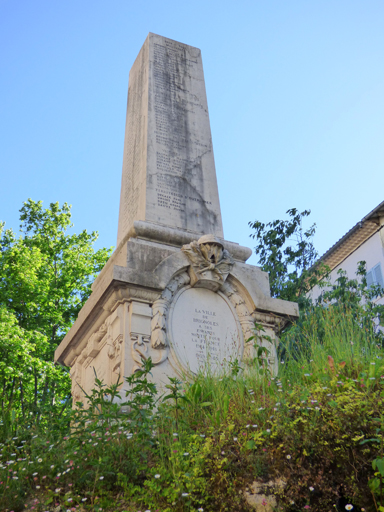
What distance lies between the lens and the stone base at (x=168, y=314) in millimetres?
7059

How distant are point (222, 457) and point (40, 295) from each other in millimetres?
13576

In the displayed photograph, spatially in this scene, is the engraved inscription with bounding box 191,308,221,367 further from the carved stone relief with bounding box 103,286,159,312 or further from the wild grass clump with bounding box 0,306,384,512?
the wild grass clump with bounding box 0,306,384,512

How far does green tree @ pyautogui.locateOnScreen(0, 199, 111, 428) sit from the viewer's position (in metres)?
15.1

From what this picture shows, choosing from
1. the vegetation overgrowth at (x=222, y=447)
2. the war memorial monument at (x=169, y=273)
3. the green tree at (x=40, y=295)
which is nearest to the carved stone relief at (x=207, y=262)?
the war memorial monument at (x=169, y=273)

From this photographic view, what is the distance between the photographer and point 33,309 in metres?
17.4

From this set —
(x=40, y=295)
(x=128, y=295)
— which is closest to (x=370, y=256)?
(x=40, y=295)

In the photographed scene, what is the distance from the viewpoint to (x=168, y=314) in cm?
739

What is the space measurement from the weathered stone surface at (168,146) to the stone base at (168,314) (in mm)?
718

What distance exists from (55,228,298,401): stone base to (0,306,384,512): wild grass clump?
1.55m

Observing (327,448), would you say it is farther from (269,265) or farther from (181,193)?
(269,265)

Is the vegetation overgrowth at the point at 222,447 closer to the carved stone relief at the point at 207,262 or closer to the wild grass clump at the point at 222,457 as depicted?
the wild grass clump at the point at 222,457

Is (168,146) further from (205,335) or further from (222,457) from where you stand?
(222,457)

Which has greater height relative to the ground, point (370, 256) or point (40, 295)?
point (370, 256)

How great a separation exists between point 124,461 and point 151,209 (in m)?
4.44
